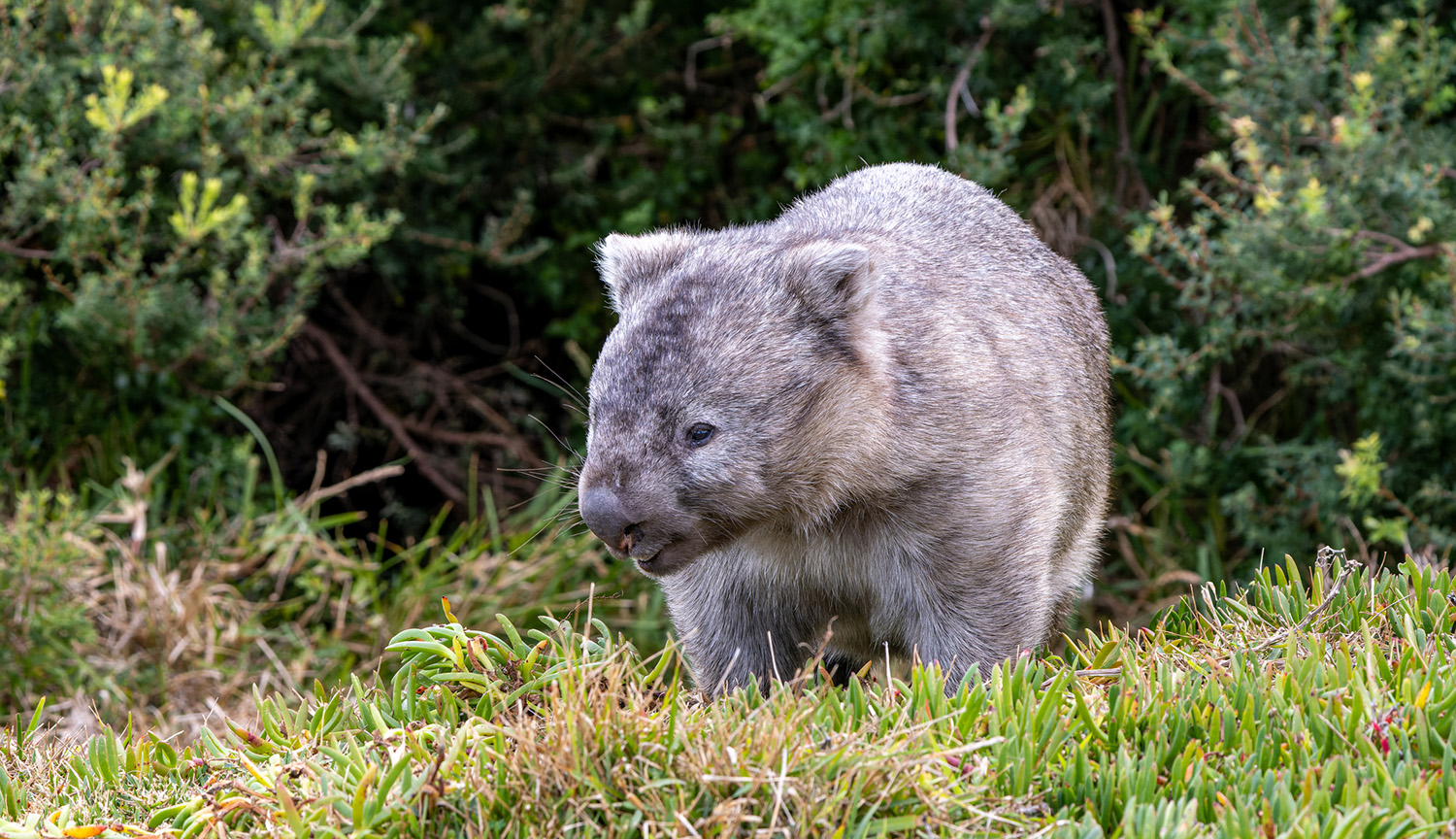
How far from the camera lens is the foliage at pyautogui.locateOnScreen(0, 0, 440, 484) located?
19.1 feet

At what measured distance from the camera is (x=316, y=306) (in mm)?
7570

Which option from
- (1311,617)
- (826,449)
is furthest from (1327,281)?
(826,449)

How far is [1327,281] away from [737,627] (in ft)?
10.1

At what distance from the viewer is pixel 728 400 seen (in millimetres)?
3480

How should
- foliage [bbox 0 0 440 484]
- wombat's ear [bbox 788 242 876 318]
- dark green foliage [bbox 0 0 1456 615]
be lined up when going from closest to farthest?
wombat's ear [bbox 788 242 876 318]
dark green foliage [bbox 0 0 1456 615]
foliage [bbox 0 0 440 484]

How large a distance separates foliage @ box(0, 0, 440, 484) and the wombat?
2670 mm

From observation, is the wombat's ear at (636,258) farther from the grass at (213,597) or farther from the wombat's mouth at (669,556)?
the grass at (213,597)

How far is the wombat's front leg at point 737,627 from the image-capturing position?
396cm

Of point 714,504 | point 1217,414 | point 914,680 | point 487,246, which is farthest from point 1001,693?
point 487,246

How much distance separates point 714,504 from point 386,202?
420 cm

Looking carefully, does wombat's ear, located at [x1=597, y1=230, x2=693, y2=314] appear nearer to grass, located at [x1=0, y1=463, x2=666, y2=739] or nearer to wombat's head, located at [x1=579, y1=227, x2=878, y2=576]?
wombat's head, located at [x1=579, y1=227, x2=878, y2=576]

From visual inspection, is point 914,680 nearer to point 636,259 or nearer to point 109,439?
point 636,259

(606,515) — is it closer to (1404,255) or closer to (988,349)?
(988,349)

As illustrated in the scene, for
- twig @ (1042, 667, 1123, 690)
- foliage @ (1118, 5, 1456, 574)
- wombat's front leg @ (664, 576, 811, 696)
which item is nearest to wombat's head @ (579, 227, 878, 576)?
wombat's front leg @ (664, 576, 811, 696)
